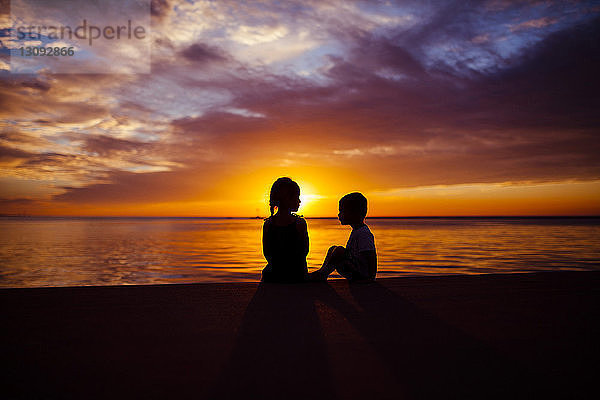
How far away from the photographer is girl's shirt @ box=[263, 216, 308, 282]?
519 centimetres

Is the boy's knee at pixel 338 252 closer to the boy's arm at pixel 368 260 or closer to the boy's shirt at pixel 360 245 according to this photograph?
the boy's shirt at pixel 360 245

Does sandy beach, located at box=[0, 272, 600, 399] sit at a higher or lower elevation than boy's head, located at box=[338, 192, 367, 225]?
lower

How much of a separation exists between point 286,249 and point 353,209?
3.85ft

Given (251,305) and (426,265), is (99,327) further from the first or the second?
(426,265)

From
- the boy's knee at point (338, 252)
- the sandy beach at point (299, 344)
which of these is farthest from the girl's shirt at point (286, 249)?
the sandy beach at point (299, 344)

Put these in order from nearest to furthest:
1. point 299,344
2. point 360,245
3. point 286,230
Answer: point 299,344 → point 286,230 → point 360,245

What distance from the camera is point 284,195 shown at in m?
5.22

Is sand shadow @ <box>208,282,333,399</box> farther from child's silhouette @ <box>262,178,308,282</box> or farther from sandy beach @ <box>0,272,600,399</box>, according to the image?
child's silhouette @ <box>262,178,308,282</box>

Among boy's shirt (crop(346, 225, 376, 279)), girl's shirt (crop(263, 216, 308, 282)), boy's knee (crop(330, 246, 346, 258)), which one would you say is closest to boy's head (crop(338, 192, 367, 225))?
boy's shirt (crop(346, 225, 376, 279))

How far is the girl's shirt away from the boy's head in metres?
0.67

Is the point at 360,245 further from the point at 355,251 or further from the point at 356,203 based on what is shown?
the point at 356,203

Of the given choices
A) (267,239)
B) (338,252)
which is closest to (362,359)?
(338,252)

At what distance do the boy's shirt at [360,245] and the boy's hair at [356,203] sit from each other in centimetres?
26

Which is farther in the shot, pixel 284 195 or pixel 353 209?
pixel 353 209
